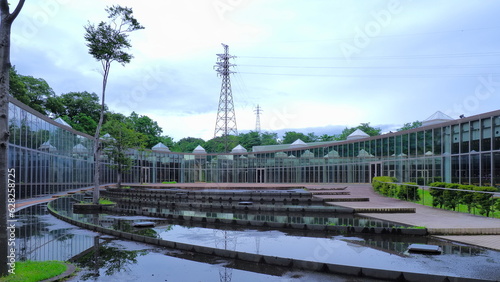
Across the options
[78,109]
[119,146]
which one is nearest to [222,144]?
[78,109]

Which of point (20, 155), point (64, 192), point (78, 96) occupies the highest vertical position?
point (78, 96)

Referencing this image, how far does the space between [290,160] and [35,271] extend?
51.0m

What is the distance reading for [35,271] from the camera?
24.2ft

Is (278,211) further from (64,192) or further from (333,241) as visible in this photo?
(64,192)

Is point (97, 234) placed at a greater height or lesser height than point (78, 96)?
lesser

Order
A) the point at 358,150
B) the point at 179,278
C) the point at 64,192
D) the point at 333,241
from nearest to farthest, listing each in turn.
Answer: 1. the point at 179,278
2. the point at 333,241
3. the point at 64,192
4. the point at 358,150

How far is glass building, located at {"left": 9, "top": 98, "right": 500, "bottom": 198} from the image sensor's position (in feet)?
86.2

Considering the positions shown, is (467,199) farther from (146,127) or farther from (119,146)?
A: (146,127)

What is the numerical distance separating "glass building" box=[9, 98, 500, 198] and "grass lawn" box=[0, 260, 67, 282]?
1970 centimetres

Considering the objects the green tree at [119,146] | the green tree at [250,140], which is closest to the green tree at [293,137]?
the green tree at [250,140]

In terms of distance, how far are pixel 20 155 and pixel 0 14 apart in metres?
21.5

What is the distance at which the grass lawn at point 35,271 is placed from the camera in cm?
681

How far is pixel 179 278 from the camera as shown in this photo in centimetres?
745

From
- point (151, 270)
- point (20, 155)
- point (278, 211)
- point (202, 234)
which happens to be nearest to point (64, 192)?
point (20, 155)
